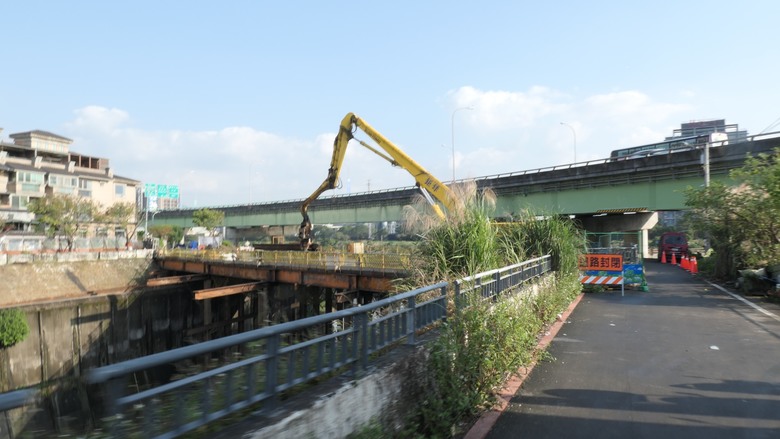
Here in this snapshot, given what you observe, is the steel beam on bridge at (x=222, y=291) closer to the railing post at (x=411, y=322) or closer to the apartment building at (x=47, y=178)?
the railing post at (x=411, y=322)

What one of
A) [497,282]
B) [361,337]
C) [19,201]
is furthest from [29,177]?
[361,337]

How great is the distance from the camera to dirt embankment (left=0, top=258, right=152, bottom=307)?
28.7 m

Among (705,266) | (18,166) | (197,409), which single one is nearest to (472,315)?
(197,409)

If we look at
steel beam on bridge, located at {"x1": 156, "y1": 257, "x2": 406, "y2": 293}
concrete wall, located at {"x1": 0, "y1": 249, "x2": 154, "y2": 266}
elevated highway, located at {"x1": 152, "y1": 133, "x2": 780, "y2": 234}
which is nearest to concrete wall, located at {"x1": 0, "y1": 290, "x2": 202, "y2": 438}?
steel beam on bridge, located at {"x1": 156, "y1": 257, "x2": 406, "y2": 293}

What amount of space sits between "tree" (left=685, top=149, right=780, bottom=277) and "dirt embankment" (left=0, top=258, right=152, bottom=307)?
36.7 m

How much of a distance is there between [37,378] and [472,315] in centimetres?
2588

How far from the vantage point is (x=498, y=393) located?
590 cm

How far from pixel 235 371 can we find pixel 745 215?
19.8 metres

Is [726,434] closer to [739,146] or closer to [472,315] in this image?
[472,315]

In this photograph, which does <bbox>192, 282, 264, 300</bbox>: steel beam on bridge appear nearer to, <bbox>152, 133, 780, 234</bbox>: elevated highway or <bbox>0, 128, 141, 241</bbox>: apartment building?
<bbox>152, 133, 780, 234</bbox>: elevated highway

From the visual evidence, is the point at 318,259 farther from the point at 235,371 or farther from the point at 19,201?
the point at 19,201

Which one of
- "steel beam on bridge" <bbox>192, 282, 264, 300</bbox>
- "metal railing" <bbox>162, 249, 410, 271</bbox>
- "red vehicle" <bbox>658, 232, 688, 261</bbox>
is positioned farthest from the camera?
"red vehicle" <bbox>658, 232, 688, 261</bbox>

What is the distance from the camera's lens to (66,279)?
103 feet

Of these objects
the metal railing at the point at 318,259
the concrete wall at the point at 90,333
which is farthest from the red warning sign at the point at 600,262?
the concrete wall at the point at 90,333
